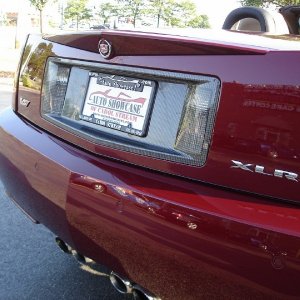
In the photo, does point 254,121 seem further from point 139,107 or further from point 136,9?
point 136,9

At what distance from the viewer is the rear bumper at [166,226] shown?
1405 mm

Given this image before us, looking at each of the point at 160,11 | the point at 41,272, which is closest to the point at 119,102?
the point at 41,272

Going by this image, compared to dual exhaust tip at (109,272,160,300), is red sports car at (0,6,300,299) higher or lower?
higher

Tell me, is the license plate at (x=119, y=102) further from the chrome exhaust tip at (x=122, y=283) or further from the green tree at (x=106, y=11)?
the green tree at (x=106, y=11)

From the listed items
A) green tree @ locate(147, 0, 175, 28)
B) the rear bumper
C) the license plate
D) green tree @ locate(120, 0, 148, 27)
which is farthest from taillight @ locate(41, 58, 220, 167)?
green tree @ locate(147, 0, 175, 28)

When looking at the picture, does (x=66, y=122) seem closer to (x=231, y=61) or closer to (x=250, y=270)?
(x=231, y=61)

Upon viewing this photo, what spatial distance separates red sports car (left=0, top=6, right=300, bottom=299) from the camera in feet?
4.72

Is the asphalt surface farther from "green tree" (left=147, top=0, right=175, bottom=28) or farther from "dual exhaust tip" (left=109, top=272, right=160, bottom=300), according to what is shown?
"green tree" (left=147, top=0, right=175, bottom=28)

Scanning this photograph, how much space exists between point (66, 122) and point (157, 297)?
91 centimetres

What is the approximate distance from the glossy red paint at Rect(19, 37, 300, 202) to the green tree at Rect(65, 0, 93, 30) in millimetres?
44466

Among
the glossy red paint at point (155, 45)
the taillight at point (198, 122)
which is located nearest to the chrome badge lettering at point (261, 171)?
the taillight at point (198, 122)

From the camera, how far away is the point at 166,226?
5.15 feet

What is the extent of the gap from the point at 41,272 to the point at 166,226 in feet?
4.60

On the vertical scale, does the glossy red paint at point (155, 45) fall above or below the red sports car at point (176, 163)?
above
